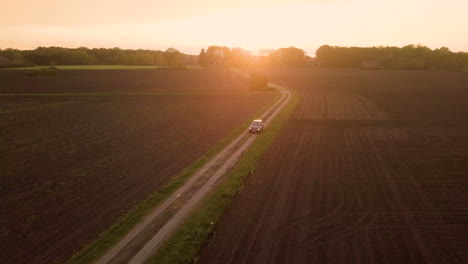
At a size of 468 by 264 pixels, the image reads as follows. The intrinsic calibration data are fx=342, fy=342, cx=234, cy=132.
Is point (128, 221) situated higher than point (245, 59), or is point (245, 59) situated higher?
point (245, 59)

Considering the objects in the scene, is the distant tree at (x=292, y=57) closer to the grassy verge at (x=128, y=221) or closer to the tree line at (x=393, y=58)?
the tree line at (x=393, y=58)

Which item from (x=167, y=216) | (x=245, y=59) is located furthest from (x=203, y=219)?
(x=245, y=59)

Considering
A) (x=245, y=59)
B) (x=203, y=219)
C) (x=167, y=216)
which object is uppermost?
(x=245, y=59)

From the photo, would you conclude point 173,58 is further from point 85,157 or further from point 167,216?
point 167,216

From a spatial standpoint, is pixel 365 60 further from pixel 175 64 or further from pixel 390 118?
pixel 390 118

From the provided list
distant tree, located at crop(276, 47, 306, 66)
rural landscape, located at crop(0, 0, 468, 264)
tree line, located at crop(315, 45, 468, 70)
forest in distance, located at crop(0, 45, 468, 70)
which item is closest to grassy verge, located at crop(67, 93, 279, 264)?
rural landscape, located at crop(0, 0, 468, 264)

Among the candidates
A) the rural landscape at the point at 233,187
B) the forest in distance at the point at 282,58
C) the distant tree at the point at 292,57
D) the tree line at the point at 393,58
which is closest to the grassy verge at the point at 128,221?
the rural landscape at the point at 233,187
